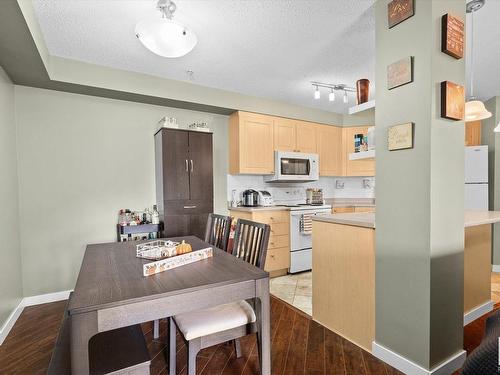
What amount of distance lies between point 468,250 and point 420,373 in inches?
49.6

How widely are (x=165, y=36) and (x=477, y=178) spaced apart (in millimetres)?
4188

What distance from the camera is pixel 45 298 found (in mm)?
2818

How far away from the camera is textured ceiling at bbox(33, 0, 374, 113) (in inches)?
74.7

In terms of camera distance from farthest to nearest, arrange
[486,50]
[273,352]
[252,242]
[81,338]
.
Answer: [486,50] < [273,352] < [252,242] < [81,338]

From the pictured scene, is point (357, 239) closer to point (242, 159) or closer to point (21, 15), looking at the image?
point (242, 159)

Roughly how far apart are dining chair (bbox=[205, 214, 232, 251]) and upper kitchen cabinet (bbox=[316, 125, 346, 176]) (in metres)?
2.71

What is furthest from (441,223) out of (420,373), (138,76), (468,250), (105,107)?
(105,107)

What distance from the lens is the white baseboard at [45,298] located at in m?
2.74

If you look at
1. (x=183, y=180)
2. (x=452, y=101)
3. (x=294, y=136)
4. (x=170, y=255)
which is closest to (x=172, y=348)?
(x=170, y=255)

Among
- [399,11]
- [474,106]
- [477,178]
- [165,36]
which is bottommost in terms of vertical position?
[477,178]

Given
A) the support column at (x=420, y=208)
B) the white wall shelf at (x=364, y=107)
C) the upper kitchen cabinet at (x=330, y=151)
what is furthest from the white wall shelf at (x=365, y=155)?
the upper kitchen cabinet at (x=330, y=151)

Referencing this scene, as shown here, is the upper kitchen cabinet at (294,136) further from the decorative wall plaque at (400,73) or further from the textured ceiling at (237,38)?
the decorative wall plaque at (400,73)

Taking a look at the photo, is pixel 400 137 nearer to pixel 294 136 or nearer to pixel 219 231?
pixel 219 231

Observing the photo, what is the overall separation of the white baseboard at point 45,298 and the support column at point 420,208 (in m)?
3.01
